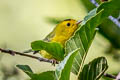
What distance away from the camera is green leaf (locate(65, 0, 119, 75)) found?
2.20 ft

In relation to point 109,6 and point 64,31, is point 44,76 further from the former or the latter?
point 64,31

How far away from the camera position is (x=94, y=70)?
2.30 feet

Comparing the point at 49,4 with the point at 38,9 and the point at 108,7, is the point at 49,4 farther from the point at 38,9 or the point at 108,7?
the point at 108,7

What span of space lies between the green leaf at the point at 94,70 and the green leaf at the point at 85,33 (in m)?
0.01

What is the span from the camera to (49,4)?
238 inches

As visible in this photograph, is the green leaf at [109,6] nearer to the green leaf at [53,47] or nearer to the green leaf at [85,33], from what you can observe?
the green leaf at [85,33]

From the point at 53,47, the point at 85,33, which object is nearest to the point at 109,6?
the point at 85,33

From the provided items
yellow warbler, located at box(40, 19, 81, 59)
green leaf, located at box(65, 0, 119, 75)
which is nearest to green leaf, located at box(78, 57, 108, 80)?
green leaf, located at box(65, 0, 119, 75)

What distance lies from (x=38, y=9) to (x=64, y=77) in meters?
5.82

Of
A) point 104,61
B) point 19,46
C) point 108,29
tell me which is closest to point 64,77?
point 104,61

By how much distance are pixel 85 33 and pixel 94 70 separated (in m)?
0.08

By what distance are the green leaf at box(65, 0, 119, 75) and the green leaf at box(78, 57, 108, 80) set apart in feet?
0.05

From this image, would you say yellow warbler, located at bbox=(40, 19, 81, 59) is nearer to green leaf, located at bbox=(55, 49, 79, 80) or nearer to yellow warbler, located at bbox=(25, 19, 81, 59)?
yellow warbler, located at bbox=(25, 19, 81, 59)

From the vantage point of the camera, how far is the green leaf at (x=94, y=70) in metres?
0.69
